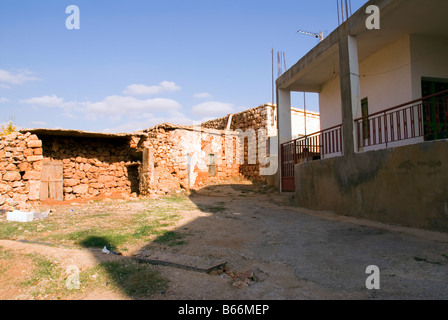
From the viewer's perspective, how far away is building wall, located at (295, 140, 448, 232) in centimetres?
476

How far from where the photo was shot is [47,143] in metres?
12.1

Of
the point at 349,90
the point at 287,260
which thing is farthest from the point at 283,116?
the point at 287,260

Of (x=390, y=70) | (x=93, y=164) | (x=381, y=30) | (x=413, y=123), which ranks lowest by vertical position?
(x=93, y=164)

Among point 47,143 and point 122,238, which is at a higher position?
point 47,143

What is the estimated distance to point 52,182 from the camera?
1192 centimetres

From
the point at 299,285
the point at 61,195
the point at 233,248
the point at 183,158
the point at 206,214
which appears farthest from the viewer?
the point at 183,158

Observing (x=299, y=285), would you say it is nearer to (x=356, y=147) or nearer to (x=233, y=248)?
(x=233, y=248)

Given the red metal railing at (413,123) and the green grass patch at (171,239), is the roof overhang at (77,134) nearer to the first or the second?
the green grass patch at (171,239)

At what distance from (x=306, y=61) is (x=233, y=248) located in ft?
22.4

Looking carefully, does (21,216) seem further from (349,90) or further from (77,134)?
(349,90)

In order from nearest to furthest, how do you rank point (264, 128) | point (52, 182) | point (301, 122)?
point (52, 182)
point (264, 128)
point (301, 122)

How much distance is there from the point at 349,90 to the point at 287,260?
15.3ft
